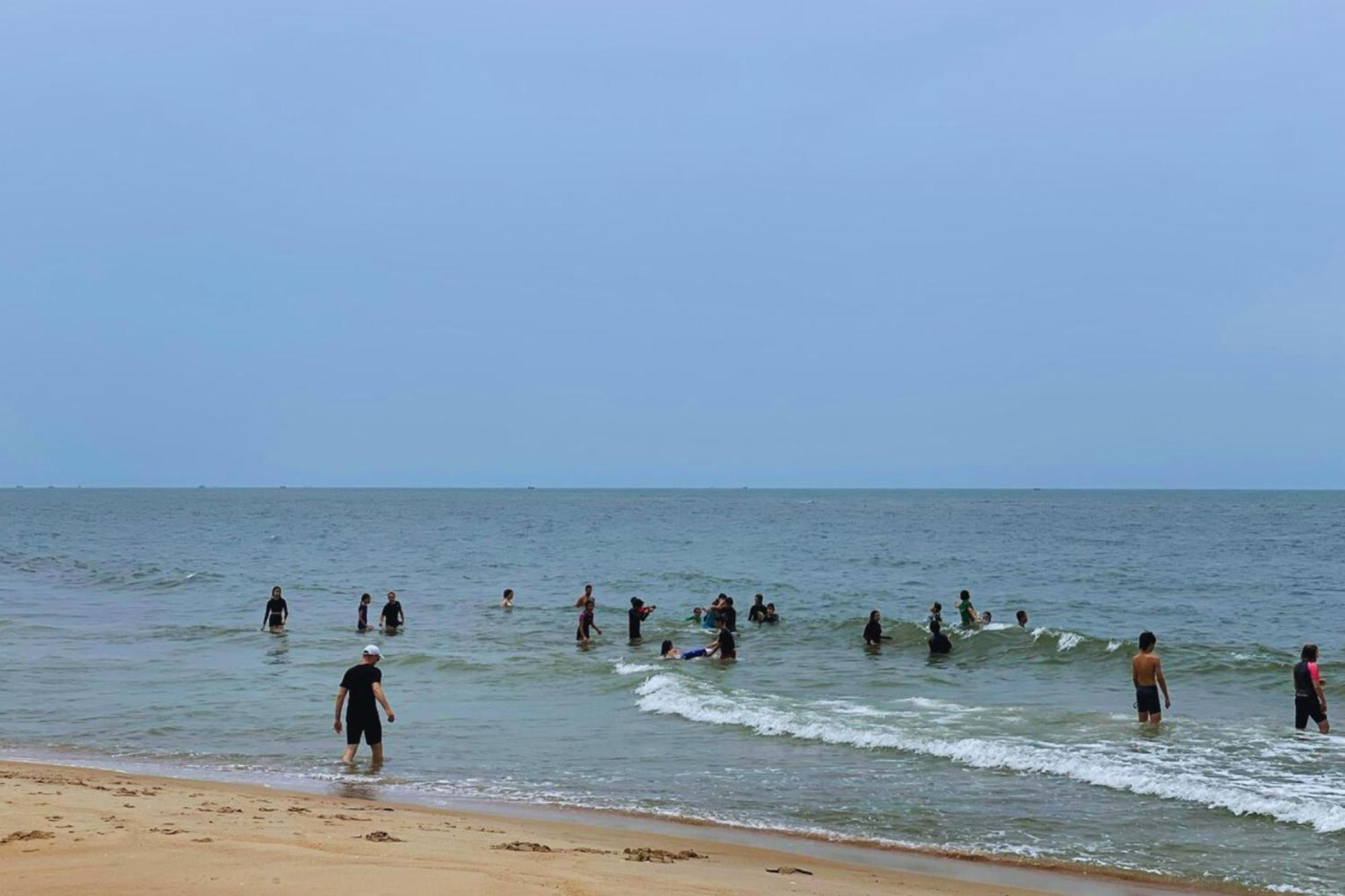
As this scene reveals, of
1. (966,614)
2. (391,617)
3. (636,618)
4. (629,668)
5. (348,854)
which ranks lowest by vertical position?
(629,668)

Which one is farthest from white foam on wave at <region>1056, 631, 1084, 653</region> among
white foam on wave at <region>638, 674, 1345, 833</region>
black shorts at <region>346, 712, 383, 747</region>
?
black shorts at <region>346, 712, 383, 747</region>

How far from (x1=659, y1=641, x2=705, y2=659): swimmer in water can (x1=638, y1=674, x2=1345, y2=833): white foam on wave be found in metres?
4.74

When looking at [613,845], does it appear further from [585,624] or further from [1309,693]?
[585,624]

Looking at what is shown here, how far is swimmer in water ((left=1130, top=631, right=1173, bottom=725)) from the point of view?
646 inches

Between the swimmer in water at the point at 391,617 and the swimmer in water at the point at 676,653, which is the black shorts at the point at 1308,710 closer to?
the swimmer in water at the point at 676,653

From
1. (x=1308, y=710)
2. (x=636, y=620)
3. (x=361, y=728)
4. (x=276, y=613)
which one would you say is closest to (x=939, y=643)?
(x=636, y=620)

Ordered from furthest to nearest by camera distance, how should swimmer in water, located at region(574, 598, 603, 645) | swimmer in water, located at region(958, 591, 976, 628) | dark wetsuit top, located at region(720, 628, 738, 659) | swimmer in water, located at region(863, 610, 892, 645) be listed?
swimmer in water, located at region(958, 591, 976, 628)
swimmer in water, located at region(574, 598, 603, 645)
swimmer in water, located at region(863, 610, 892, 645)
dark wetsuit top, located at region(720, 628, 738, 659)

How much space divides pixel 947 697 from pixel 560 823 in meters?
10.5

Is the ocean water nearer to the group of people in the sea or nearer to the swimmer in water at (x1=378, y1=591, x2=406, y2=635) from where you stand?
the group of people in the sea

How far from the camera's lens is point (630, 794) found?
1298cm

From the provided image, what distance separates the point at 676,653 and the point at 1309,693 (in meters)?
11.9

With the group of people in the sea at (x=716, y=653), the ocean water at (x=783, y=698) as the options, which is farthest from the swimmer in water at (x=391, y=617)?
the ocean water at (x=783, y=698)

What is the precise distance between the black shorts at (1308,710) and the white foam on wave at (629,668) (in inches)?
428

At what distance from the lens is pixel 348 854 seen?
858 cm
